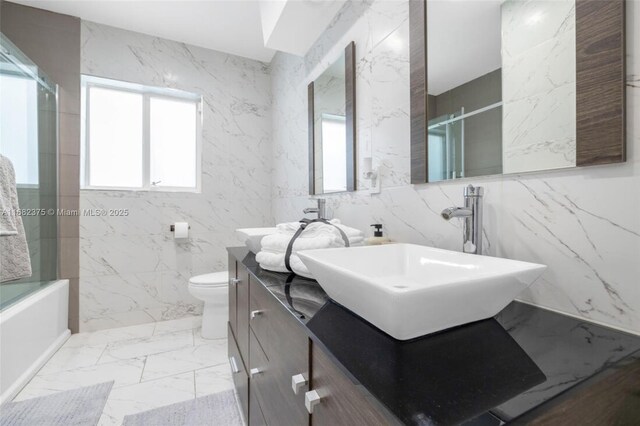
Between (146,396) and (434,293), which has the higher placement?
(434,293)

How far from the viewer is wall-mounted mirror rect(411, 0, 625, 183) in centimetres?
63

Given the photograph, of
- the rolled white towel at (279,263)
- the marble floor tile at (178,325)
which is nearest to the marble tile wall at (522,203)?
the rolled white towel at (279,263)

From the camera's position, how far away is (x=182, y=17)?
7.37 ft

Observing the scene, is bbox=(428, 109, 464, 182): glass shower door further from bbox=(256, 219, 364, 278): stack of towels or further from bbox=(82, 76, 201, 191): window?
bbox=(82, 76, 201, 191): window

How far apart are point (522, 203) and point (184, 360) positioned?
6.89 feet

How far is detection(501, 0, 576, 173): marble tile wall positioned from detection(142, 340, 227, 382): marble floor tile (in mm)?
2010

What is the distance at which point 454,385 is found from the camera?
1.31 ft

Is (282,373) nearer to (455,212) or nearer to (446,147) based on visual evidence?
(455,212)

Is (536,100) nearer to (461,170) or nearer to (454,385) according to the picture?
(461,170)

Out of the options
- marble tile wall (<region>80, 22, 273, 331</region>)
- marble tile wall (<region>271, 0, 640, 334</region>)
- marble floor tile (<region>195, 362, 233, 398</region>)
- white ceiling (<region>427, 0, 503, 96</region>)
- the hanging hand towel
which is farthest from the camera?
marble tile wall (<region>80, 22, 273, 331</region>)

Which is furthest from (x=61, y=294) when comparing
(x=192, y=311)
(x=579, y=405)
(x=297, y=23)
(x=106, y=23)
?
(x=579, y=405)

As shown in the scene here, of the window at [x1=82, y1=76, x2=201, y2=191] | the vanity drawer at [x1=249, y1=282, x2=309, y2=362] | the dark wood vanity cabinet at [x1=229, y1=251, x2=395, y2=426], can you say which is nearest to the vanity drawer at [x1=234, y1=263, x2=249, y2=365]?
the dark wood vanity cabinet at [x1=229, y1=251, x2=395, y2=426]

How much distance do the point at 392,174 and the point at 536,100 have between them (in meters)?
0.58

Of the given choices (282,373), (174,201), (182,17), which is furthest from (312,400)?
(182,17)
